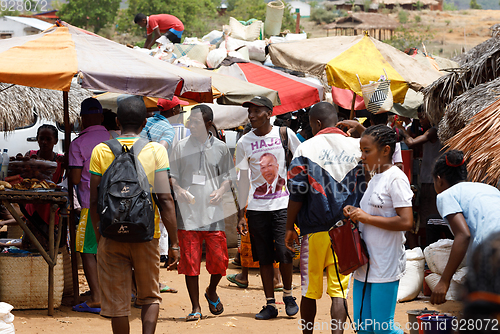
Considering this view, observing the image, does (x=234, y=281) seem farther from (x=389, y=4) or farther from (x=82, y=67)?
(x=389, y=4)

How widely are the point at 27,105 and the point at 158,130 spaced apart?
121 inches

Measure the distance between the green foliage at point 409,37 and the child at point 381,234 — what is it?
1444 inches

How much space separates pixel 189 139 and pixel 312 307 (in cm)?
209

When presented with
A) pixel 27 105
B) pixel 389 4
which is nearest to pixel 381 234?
pixel 27 105

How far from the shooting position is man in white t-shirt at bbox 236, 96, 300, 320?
5.23 m

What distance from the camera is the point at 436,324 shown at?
397cm

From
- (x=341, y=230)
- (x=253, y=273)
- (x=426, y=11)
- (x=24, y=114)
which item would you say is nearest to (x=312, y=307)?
(x=341, y=230)

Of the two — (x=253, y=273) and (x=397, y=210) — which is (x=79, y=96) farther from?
(x=397, y=210)

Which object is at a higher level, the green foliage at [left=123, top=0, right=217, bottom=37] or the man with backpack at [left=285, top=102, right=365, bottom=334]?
the green foliage at [left=123, top=0, right=217, bottom=37]

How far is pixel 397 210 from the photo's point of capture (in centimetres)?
326

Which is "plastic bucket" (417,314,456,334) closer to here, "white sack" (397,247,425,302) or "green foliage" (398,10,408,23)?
"white sack" (397,247,425,302)

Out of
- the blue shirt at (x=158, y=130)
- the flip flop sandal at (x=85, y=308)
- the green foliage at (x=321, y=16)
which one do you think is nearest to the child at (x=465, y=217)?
the flip flop sandal at (x=85, y=308)

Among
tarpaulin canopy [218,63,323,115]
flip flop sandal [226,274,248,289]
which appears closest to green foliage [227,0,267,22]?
tarpaulin canopy [218,63,323,115]

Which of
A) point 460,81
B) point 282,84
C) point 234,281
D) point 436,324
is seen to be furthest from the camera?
point 282,84
